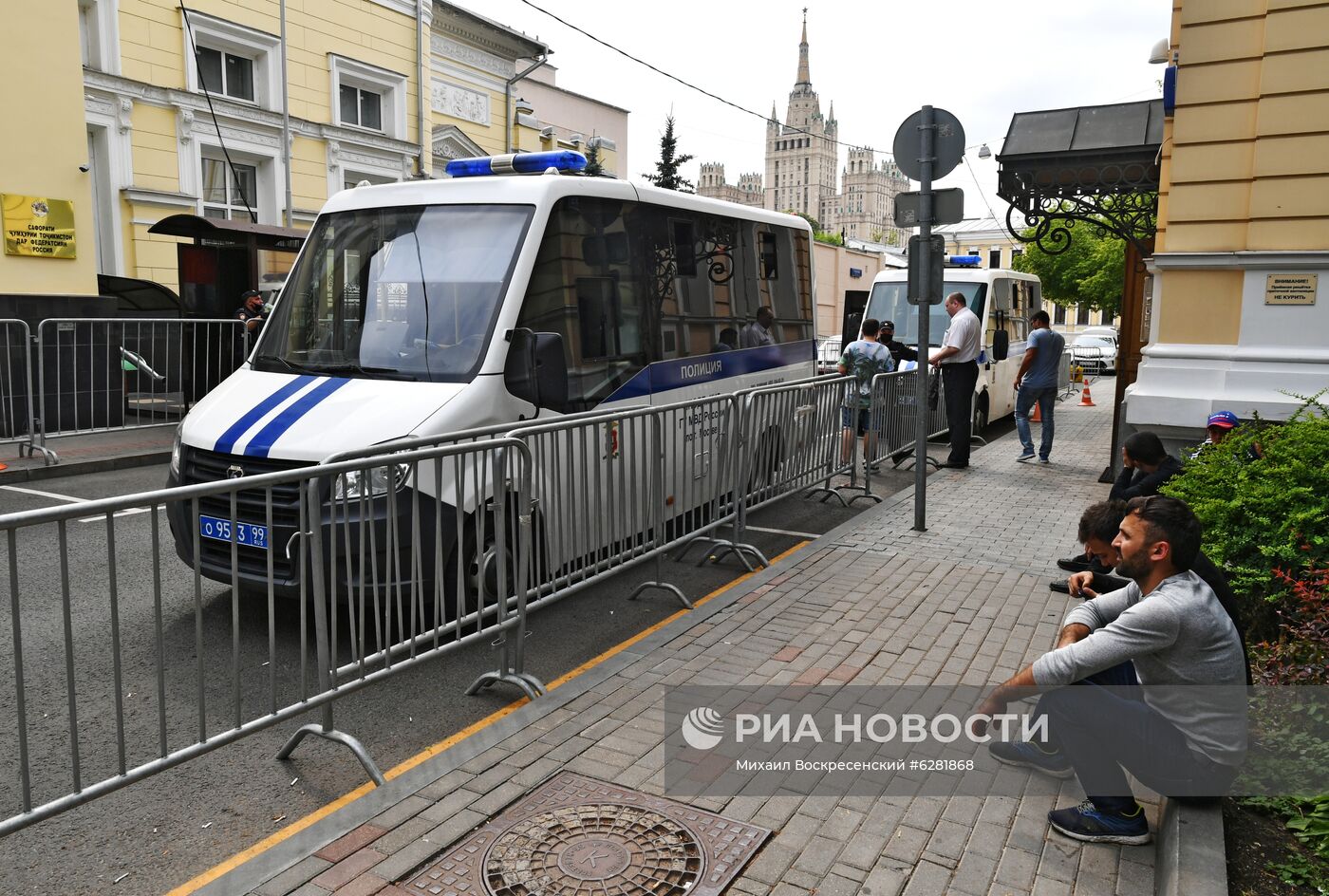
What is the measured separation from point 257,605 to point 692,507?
3099mm

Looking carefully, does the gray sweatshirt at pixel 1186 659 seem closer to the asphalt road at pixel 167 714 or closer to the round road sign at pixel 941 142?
the asphalt road at pixel 167 714

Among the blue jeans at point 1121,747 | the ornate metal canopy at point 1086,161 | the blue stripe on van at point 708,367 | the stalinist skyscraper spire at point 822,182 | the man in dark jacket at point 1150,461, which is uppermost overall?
the stalinist skyscraper spire at point 822,182

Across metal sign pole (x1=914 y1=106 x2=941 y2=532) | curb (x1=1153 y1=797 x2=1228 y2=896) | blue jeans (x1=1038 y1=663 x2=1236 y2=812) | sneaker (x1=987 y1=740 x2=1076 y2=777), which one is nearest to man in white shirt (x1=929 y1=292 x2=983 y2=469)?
metal sign pole (x1=914 y1=106 x2=941 y2=532)

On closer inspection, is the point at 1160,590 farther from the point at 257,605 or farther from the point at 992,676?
the point at 257,605

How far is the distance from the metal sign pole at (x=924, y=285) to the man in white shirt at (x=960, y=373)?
3487 mm

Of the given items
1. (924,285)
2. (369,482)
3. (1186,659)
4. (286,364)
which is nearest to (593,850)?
(369,482)

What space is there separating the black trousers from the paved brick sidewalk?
150 inches

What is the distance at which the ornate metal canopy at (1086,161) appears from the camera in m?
12.7

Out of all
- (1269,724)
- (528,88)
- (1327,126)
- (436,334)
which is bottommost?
(1269,724)

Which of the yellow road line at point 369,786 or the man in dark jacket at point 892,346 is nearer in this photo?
the yellow road line at point 369,786

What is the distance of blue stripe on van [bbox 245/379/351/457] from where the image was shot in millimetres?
5426

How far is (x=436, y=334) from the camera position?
241 inches

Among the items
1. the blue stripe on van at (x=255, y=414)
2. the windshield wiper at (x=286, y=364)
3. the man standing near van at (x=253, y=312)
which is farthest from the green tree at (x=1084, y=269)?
the blue stripe on van at (x=255, y=414)

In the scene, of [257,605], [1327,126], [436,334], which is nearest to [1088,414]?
[1327,126]
